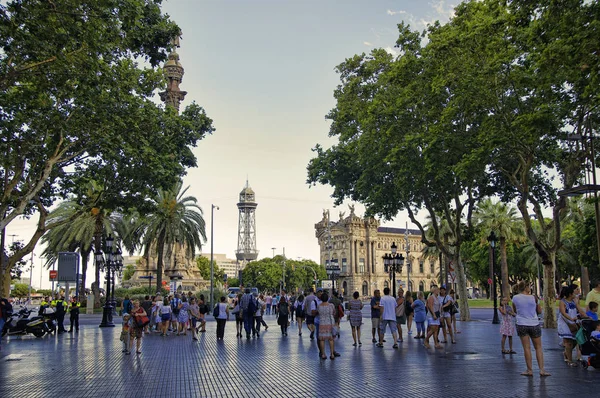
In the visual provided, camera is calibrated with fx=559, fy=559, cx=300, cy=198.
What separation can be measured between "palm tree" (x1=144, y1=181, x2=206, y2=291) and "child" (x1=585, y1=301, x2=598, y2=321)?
30306mm

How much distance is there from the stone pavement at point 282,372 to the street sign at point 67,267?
7.84 meters

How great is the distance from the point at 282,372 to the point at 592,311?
21.8 ft

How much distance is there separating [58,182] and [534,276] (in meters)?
63.8

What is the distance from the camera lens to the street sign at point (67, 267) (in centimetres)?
2566

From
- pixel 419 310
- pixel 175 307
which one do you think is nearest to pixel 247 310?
pixel 419 310

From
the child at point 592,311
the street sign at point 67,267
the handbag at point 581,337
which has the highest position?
the street sign at point 67,267

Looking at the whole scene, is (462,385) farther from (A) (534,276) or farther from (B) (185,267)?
(A) (534,276)

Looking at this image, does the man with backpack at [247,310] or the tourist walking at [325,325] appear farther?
the man with backpack at [247,310]

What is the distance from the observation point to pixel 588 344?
443 inches

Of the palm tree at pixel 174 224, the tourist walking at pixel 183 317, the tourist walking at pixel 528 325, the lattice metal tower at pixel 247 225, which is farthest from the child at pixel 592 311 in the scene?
the lattice metal tower at pixel 247 225

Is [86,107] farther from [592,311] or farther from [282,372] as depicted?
[592,311]

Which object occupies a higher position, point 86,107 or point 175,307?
point 86,107

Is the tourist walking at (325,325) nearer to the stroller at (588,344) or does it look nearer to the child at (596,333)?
the stroller at (588,344)

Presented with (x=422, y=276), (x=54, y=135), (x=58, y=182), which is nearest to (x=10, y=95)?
(x=54, y=135)
